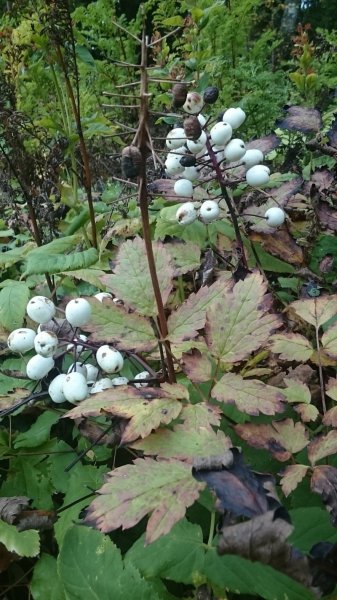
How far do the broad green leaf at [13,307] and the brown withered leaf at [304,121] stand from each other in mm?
717

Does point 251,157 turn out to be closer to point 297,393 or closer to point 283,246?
point 283,246

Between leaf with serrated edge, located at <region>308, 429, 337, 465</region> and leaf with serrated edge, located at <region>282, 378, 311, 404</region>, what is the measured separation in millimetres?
79

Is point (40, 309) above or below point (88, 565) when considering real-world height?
above

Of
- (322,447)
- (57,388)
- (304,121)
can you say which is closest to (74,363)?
(57,388)

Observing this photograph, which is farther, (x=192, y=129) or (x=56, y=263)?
(x=56, y=263)

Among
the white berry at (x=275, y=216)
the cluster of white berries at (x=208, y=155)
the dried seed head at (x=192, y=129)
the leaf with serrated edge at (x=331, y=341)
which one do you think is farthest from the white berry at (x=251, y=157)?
the leaf with serrated edge at (x=331, y=341)

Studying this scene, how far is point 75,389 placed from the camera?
76cm

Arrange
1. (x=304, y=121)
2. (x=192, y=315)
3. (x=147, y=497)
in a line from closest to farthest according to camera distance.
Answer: (x=147, y=497) → (x=192, y=315) → (x=304, y=121)

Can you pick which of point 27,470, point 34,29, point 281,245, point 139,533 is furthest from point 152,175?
point 139,533

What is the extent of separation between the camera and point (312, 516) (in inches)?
26.4

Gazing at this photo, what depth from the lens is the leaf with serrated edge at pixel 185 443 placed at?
620 mm

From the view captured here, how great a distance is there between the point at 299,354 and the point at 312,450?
0.60 feet

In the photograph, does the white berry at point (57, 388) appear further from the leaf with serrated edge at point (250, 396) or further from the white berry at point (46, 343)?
the leaf with serrated edge at point (250, 396)

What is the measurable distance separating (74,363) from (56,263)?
1.42ft
